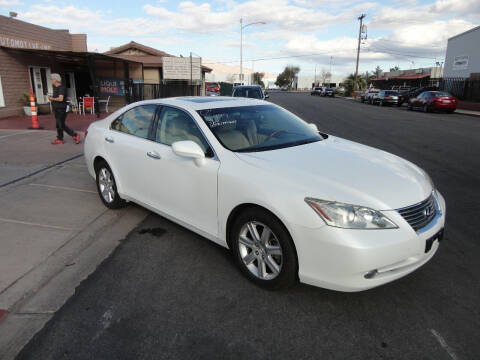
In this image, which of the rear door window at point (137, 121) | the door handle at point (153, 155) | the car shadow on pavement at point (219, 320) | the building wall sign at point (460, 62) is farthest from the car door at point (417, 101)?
the door handle at point (153, 155)

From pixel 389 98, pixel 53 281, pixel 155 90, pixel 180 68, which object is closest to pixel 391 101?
pixel 389 98

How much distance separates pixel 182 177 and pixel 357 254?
1.91m

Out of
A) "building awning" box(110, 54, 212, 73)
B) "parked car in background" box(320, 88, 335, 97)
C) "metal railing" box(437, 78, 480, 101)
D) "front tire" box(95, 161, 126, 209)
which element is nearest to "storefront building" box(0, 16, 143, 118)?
"building awning" box(110, 54, 212, 73)

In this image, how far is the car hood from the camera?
2.85 meters

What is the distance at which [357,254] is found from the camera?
Answer: 2645 millimetres

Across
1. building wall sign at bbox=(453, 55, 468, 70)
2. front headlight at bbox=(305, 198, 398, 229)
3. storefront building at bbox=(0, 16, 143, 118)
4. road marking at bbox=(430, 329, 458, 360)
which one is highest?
building wall sign at bbox=(453, 55, 468, 70)

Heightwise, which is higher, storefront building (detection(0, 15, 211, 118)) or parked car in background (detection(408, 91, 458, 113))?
storefront building (detection(0, 15, 211, 118))

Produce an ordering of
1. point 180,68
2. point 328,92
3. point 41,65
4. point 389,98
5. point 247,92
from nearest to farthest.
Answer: point 247,92, point 41,65, point 180,68, point 389,98, point 328,92

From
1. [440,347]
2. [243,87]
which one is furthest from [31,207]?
[243,87]

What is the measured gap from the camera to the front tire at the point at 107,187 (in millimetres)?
5078

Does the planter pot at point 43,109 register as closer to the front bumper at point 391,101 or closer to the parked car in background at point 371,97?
the front bumper at point 391,101

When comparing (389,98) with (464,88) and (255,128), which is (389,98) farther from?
(255,128)

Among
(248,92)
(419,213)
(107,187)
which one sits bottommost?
(107,187)

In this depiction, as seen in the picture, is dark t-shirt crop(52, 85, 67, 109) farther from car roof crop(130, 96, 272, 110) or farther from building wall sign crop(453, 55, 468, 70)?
building wall sign crop(453, 55, 468, 70)
